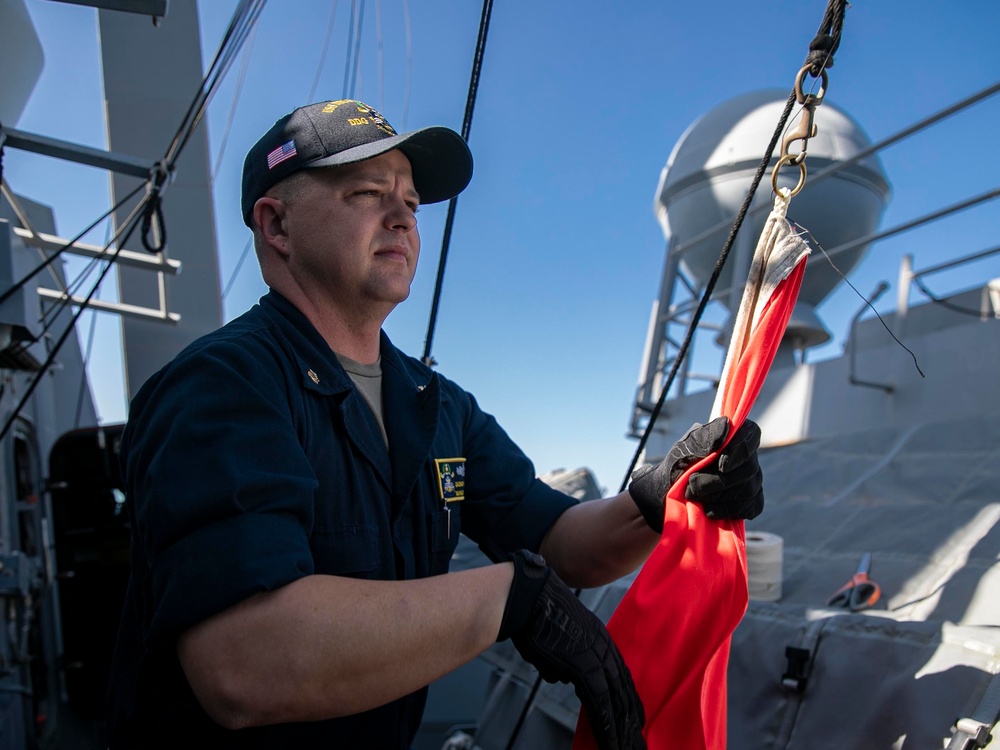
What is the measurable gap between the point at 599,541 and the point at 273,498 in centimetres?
90

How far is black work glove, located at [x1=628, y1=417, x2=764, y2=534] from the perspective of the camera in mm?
1578

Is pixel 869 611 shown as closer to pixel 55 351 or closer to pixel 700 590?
pixel 700 590

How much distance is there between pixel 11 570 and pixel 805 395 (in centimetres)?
451

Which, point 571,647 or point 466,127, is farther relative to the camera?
point 466,127

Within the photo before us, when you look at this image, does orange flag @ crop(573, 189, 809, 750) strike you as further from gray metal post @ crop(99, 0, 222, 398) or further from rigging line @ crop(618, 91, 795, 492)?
gray metal post @ crop(99, 0, 222, 398)

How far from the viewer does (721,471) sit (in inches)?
62.4

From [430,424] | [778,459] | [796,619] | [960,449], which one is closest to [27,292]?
[430,424]

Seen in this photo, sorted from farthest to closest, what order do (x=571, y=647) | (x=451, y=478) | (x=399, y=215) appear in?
(x=451, y=478)
(x=399, y=215)
(x=571, y=647)

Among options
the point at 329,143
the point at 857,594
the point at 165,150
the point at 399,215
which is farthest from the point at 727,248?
the point at 165,150

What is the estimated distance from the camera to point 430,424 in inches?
67.6

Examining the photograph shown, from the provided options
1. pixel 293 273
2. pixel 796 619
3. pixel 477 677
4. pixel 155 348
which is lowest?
pixel 477 677

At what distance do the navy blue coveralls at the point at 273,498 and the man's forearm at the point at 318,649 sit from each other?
0.04m

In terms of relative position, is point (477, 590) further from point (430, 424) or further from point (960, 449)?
point (960, 449)

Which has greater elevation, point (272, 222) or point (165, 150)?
point (165, 150)
